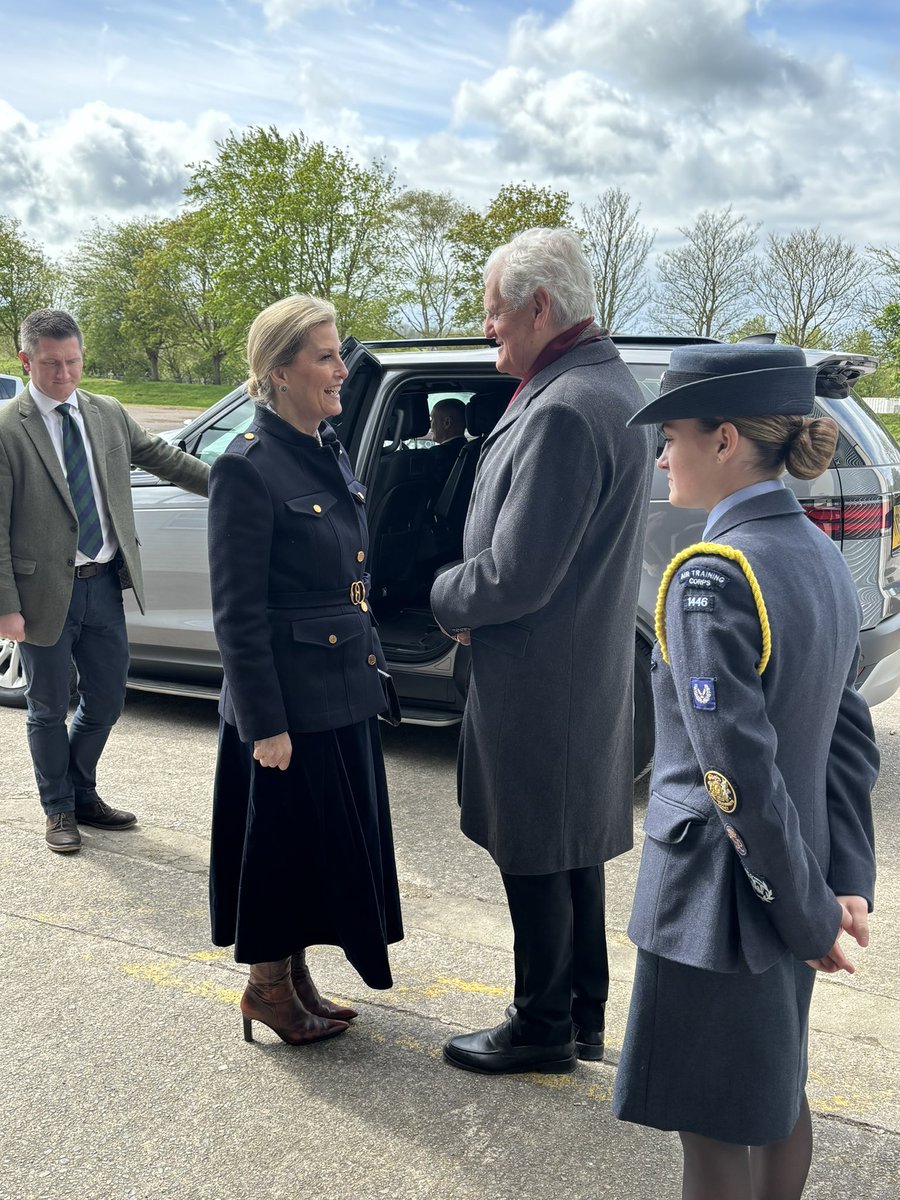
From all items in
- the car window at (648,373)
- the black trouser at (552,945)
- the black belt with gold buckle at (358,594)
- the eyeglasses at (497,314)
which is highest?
the eyeglasses at (497,314)

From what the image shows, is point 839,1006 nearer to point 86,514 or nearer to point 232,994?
point 232,994

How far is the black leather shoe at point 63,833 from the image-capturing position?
13.7 ft

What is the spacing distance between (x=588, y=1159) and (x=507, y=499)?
4.86 feet

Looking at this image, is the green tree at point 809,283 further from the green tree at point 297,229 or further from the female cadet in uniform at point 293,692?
the female cadet in uniform at point 293,692

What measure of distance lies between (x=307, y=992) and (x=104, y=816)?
1.80m

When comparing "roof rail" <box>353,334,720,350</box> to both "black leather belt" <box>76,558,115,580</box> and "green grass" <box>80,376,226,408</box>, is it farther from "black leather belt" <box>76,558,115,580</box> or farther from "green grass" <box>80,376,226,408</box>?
"green grass" <box>80,376,226,408</box>

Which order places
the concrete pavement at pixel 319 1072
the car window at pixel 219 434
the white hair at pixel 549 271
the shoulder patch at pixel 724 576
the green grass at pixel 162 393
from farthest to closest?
the green grass at pixel 162 393
the car window at pixel 219 434
the white hair at pixel 549 271
the concrete pavement at pixel 319 1072
the shoulder patch at pixel 724 576

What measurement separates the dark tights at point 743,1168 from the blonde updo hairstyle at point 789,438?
42.0 inches

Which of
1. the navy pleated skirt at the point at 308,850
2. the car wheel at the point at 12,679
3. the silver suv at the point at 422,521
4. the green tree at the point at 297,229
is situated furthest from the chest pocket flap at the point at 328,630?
the green tree at the point at 297,229

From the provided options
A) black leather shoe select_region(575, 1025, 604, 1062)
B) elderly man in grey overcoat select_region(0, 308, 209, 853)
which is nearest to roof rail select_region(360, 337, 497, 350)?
elderly man in grey overcoat select_region(0, 308, 209, 853)

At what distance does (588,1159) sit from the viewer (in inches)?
93.8

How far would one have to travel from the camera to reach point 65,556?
4.16 metres

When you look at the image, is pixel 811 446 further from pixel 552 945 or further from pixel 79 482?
pixel 79 482

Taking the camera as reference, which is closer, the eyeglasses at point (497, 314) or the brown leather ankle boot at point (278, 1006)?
the eyeglasses at point (497, 314)
